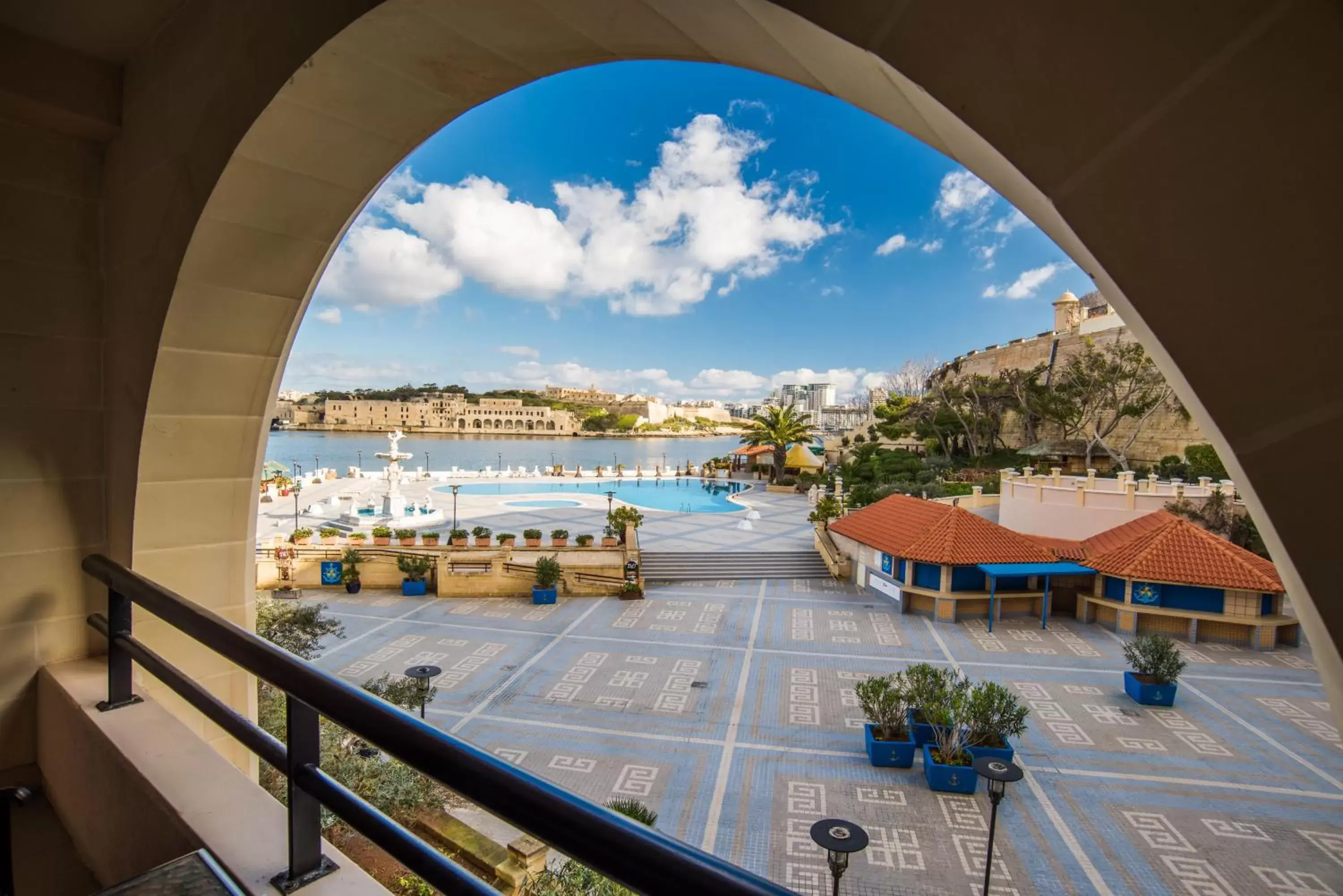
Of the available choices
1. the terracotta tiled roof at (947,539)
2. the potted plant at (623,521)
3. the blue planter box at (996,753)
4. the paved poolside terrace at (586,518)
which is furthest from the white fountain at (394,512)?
the blue planter box at (996,753)

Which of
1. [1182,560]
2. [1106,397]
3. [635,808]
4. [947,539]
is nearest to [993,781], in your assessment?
[635,808]

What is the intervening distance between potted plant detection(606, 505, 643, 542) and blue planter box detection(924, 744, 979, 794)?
8.93m

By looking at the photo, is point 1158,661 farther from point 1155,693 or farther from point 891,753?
point 891,753

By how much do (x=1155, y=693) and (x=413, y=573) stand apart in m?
12.1

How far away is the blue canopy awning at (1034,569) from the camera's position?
11.2 meters

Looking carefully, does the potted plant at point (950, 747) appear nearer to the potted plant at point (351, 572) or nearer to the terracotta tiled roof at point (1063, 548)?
the terracotta tiled roof at point (1063, 548)

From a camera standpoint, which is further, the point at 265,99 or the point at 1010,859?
the point at 1010,859

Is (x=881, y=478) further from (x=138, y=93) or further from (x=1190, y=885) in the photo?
(x=138, y=93)

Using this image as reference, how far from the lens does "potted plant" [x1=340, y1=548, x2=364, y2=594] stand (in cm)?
1284

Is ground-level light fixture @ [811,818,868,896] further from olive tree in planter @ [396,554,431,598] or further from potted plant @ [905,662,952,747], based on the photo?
olive tree in planter @ [396,554,431,598]

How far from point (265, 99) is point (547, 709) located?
7.43 meters

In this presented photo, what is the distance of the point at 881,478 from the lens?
2477cm

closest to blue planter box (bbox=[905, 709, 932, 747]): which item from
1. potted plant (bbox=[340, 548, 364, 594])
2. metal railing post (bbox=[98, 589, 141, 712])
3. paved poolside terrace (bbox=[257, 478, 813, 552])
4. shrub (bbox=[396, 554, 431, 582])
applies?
metal railing post (bbox=[98, 589, 141, 712])

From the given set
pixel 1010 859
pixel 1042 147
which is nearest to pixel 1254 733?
pixel 1010 859
